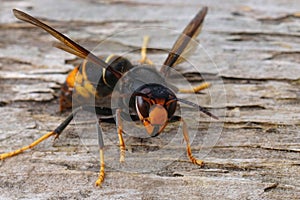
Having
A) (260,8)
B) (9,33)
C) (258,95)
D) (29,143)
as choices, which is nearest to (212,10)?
(260,8)

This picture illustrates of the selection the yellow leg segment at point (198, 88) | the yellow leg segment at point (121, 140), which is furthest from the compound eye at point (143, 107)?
the yellow leg segment at point (198, 88)

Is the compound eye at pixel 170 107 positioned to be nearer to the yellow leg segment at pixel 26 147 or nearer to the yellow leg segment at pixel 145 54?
the yellow leg segment at pixel 26 147

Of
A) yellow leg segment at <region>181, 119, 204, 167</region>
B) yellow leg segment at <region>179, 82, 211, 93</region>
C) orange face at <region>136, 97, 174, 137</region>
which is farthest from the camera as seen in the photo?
yellow leg segment at <region>179, 82, 211, 93</region>

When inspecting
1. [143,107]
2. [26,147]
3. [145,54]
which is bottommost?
[26,147]

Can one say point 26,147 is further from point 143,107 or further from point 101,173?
point 143,107

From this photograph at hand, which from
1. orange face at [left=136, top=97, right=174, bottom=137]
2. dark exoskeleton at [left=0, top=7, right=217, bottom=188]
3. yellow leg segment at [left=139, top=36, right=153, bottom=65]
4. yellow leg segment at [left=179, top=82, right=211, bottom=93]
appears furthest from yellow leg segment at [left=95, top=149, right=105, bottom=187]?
yellow leg segment at [left=139, top=36, right=153, bottom=65]

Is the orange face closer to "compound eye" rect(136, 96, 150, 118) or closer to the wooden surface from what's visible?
"compound eye" rect(136, 96, 150, 118)

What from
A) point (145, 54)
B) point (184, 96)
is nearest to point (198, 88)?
point (184, 96)

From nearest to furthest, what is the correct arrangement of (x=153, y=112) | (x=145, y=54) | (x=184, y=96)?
(x=153, y=112), (x=184, y=96), (x=145, y=54)
